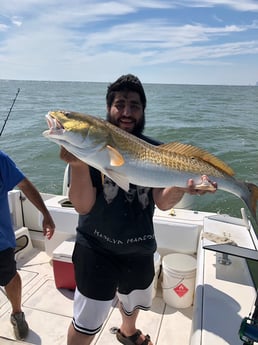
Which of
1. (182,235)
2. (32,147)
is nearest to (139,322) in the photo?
(182,235)

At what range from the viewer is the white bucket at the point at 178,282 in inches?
134

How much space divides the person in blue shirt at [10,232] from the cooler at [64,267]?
2.15 feet

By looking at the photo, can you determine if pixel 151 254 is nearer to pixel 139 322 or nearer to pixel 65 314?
pixel 139 322

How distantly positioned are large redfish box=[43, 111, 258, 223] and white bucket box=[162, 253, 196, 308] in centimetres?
151

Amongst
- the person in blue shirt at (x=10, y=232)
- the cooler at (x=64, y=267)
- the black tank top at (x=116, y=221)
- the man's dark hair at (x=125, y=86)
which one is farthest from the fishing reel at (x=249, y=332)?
the cooler at (x=64, y=267)

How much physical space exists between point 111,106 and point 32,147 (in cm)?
1401

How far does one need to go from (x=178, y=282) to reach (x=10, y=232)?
1.74 m

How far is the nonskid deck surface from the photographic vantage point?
3082mm

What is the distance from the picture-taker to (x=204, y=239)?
125 inches

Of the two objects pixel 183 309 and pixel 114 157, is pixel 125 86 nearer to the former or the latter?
pixel 114 157

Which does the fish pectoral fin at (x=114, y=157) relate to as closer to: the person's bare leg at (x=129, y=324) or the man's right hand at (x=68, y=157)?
the man's right hand at (x=68, y=157)

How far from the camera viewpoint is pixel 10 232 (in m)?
2.91

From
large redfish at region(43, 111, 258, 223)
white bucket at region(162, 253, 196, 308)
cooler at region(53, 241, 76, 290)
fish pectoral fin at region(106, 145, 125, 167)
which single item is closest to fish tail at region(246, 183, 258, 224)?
large redfish at region(43, 111, 258, 223)

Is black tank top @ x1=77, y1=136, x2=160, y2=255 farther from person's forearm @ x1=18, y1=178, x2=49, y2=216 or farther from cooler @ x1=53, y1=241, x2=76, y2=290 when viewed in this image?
cooler @ x1=53, y1=241, x2=76, y2=290
